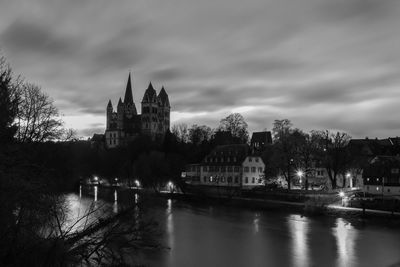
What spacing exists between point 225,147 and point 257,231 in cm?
3543

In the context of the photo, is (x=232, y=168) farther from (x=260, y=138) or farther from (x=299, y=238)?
(x=260, y=138)

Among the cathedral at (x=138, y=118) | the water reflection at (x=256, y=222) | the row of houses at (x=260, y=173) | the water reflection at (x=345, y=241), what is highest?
the cathedral at (x=138, y=118)

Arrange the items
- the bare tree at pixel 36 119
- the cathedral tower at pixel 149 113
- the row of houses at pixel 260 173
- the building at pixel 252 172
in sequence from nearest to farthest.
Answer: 1. the bare tree at pixel 36 119
2. the row of houses at pixel 260 173
3. the building at pixel 252 172
4. the cathedral tower at pixel 149 113

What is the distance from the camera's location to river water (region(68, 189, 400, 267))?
82.2ft

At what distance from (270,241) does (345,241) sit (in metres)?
5.41

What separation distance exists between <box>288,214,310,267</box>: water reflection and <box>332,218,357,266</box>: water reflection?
2.03 meters

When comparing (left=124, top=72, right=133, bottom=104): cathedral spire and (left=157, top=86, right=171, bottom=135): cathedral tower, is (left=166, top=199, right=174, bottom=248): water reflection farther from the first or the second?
(left=124, top=72, right=133, bottom=104): cathedral spire

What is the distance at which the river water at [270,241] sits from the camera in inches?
986

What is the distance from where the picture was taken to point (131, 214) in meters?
15.1

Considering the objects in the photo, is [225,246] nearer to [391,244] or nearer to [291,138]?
[391,244]

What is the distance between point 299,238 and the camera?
31.7m

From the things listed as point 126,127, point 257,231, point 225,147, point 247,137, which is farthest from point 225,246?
point 126,127

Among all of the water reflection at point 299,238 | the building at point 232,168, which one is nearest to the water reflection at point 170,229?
the water reflection at point 299,238

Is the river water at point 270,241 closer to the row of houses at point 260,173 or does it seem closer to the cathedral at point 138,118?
the row of houses at point 260,173
